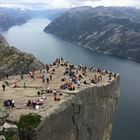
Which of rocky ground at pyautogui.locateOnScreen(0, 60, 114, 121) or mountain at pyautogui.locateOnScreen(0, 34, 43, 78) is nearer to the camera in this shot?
rocky ground at pyautogui.locateOnScreen(0, 60, 114, 121)

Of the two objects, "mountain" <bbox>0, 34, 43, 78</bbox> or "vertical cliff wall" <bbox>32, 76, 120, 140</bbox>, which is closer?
"vertical cliff wall" <bbox>32, 76, 120, 140</bbox>

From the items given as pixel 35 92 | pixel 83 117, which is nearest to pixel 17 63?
pixel 35 92

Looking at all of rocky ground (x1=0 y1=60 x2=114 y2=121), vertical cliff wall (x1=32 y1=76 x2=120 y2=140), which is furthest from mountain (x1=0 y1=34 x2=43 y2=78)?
vertical cliff wall (x1=32 y1=76 x2=120 y2=140)

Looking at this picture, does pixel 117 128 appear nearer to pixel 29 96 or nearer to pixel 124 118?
pixel 124 118

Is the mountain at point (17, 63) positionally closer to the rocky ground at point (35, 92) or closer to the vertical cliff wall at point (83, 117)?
the rocky ground at point (35, 92)

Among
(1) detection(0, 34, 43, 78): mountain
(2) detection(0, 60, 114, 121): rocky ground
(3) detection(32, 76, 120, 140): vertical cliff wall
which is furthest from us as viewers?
(1) detection(0, 34, 43, 78): mountain

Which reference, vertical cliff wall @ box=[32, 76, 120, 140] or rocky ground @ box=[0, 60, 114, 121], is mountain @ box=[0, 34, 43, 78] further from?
vertical cliff wall @ box=[32, 76, 120, 140]

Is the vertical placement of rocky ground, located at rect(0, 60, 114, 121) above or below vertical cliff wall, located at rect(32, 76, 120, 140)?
above

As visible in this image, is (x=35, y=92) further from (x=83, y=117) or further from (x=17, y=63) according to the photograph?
(x=17, y=63)

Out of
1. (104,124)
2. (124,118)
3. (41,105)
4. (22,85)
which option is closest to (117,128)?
(124,118)

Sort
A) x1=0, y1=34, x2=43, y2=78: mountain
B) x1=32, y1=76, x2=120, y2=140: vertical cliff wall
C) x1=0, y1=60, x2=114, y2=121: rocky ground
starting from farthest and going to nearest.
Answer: x1=0, y1=34, x2=43, y2=78: mountain → x1=0, y1=60, x2=114, y2=121: rocky ground → x1=32, y1=76, x2=120, y2=140: vertical cliff wall
